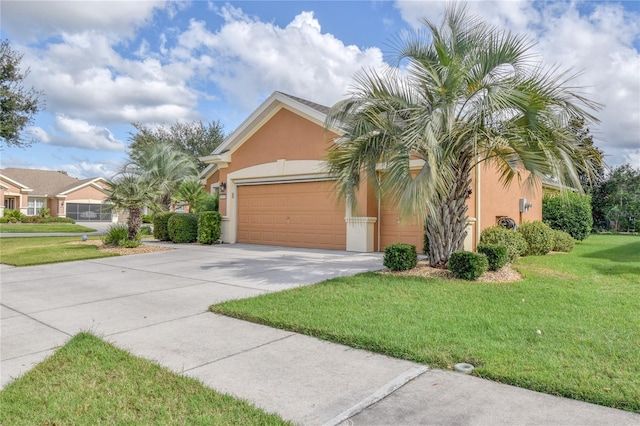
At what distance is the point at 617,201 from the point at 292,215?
27868 millimetres

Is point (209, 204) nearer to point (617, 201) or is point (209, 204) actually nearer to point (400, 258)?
point (400, 258)

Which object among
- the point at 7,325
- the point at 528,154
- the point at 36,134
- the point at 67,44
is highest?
the point at 67,44

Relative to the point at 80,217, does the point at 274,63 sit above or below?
above

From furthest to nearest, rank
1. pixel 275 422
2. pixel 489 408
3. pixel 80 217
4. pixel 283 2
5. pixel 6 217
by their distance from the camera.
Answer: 1. pixel 80 217
2. pixel 6 217
3. pixel 283 2
4. pixel 489 408
5. pixel 275 422

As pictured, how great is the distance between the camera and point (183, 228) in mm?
16984

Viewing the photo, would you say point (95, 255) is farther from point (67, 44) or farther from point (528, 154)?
point (528, 154)

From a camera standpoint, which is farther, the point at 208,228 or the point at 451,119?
the point at 208,228

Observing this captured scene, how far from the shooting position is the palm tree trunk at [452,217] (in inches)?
337

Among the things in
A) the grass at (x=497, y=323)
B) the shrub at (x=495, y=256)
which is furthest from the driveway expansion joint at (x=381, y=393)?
the shrub at (x=495, y=256)

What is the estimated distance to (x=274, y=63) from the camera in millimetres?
17141

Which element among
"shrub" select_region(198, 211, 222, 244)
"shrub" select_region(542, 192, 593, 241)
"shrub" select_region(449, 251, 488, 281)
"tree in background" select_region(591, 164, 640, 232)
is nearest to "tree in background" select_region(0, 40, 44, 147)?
"shrub" select_region(198, 211, 222, 244)

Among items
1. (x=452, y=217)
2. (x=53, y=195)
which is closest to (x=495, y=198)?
(x=452, y=217)

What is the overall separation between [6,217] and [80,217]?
11033 millimetres

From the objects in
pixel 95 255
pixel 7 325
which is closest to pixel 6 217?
pixel 95 255
